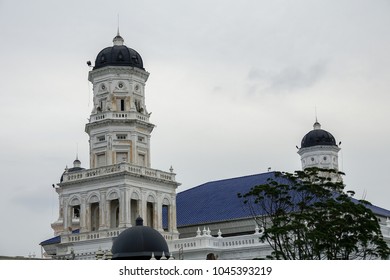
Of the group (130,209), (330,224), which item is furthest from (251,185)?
→ (330,224)

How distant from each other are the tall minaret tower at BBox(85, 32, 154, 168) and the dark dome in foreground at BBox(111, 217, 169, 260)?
1446cm

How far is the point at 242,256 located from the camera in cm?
5925

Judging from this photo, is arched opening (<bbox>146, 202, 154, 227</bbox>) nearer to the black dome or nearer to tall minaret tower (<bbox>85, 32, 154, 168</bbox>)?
tall minaret tower (<bbox>85, 32, 154, 168</bbox>)

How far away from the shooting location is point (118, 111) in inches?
2454

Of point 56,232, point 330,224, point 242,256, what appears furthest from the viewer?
point 56,232

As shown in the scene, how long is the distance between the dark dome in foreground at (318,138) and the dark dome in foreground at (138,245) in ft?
158

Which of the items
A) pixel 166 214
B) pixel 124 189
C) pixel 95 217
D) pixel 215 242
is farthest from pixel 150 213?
pixel 215 242

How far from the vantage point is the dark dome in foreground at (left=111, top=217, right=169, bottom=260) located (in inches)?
1806

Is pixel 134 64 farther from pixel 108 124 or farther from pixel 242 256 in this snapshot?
pixel 242 256

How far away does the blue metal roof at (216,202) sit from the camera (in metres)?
68.1

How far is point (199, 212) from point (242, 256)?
38.3 feet

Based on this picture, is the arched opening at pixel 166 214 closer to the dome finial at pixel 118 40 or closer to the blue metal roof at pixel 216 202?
the blue metal roof at pixel 216 202

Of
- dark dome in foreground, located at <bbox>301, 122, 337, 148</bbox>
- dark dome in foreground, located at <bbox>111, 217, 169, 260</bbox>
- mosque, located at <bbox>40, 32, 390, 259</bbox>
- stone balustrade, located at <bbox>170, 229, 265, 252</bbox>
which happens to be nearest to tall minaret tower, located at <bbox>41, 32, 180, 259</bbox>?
mosque, located at <bbox>40, 32, 390, 259</bbox>
